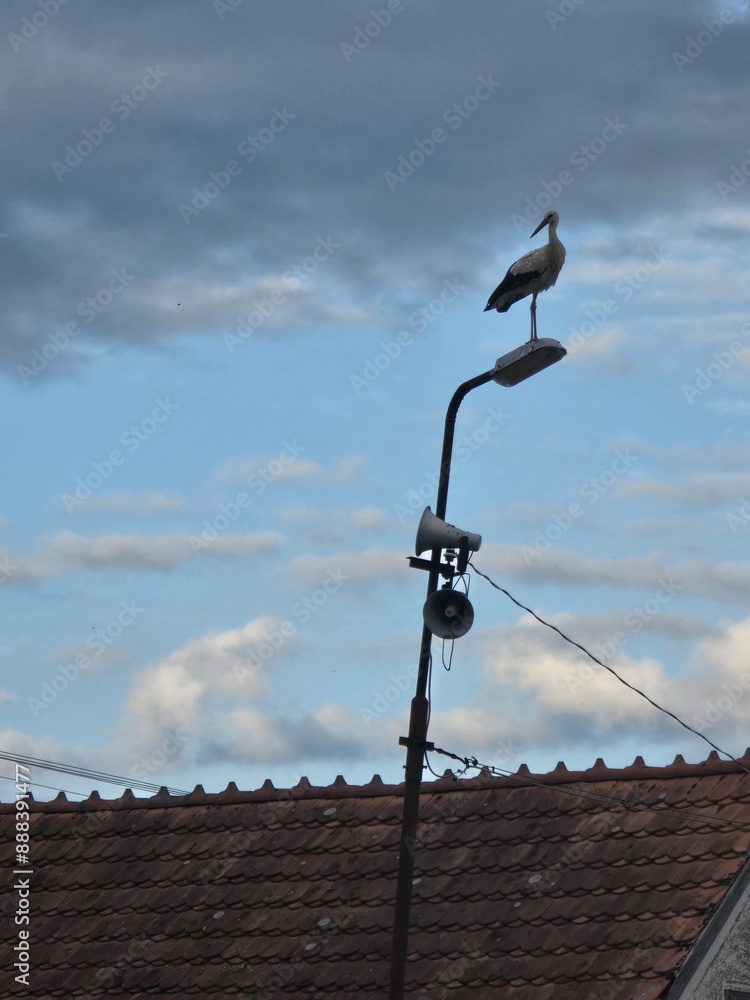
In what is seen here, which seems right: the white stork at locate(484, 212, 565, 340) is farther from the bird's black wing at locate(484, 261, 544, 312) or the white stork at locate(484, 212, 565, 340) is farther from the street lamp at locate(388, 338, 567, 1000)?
the street lamp at locate(388, 338, 567, 1000)

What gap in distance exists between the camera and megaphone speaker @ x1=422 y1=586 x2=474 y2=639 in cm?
923

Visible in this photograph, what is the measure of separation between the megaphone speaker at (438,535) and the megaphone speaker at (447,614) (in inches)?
12.0

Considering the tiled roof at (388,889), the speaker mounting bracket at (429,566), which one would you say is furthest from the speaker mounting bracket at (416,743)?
the tiled roof at (388,889)

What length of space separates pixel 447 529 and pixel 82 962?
6.11 metres

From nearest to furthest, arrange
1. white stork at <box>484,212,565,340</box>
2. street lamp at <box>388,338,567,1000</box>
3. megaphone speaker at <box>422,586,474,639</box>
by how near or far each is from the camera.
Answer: street lamp at <box>388,338,567,1000</box>, megaphone speaker at <box>422,586,474,639</box>, white stork at <box>484,212,565,340</box>

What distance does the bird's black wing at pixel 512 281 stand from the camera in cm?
1120

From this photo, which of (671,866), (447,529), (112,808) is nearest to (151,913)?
(112,808)

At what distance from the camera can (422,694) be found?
9.25 metres

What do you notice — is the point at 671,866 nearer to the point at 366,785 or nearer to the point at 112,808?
the point at 366,785

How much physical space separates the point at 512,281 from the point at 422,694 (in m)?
3.53

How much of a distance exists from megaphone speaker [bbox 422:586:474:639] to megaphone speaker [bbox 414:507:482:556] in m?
0.30

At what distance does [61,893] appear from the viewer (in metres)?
14.2

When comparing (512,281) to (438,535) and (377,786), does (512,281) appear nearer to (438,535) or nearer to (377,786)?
(438,535)

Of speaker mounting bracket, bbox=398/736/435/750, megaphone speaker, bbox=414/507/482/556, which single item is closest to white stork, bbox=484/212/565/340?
megaphone speaker, bbox=414/507/482/556
